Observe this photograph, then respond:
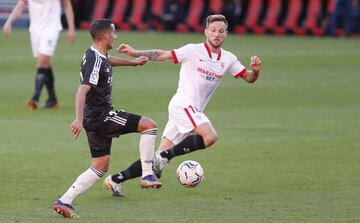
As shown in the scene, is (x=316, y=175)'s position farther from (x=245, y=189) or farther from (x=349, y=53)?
(x=349, y=53)

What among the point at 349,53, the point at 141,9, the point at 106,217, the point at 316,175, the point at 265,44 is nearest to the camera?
the point at 106,217

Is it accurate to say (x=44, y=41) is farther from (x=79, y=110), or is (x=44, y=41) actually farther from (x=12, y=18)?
(x=79, y=110)

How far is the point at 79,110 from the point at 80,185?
30.4 inches

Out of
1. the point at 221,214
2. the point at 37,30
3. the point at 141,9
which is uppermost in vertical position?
the point at 221,214

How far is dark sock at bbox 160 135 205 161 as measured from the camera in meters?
11.3

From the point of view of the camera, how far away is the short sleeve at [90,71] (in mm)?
10125

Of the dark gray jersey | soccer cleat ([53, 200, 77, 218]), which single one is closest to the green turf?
soccer cleat ([53, 200, 77, 218])

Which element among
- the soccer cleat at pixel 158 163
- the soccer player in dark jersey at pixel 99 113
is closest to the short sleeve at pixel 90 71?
the soccer player in dark jersey at pixel 99 113

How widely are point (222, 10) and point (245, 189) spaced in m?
29.5

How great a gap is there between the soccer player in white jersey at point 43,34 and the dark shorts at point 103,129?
864 centimetres

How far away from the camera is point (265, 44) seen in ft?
117

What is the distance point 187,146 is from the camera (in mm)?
11398

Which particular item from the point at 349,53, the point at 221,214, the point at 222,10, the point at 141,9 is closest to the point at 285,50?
the point at 349,53

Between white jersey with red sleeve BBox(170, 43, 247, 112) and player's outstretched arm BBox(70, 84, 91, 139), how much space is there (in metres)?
1.90
